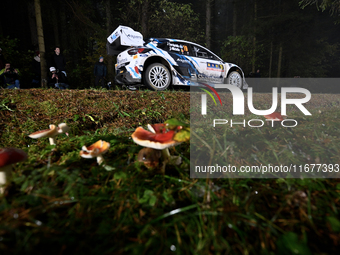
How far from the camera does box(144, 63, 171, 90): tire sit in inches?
200

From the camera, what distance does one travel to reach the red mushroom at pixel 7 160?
968 millimetres

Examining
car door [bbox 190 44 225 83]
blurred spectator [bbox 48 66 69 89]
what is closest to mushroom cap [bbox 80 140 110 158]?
car door [bbox 190 44 225 83]

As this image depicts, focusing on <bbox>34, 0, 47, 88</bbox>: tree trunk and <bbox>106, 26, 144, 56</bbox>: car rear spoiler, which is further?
<bbox>34, 0, 47, 88</bbox>: tree trunk

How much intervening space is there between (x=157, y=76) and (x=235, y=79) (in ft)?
12.8

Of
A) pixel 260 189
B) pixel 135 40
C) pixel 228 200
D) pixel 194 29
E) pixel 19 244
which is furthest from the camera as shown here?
pixel 194 29

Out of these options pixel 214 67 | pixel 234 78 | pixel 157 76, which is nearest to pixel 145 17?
pixel 214 67

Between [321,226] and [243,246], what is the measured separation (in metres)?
0.45

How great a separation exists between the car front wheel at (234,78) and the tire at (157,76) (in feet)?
10.3

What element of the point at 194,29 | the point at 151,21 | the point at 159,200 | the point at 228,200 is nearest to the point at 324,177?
the point at 228,200

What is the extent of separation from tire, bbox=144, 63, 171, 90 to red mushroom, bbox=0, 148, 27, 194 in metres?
4.33

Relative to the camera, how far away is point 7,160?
0.97 meters

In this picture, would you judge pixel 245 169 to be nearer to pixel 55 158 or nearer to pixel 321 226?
pixel 321 226

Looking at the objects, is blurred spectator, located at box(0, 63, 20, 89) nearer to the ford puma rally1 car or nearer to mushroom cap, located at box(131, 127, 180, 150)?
the ford puma rally1 car

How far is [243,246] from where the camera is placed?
2.46ft
